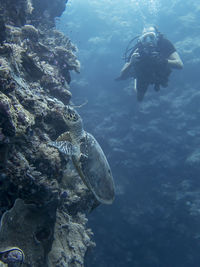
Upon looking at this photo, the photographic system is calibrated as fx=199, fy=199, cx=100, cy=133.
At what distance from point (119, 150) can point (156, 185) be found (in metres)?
2.83

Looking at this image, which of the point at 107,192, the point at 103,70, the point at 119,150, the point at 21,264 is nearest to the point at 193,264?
the point at 119,150

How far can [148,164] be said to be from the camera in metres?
11.3

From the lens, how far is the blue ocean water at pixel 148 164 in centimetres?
1043

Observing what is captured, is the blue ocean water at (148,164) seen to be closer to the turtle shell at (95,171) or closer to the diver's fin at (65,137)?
the turtle shell at (95,171)

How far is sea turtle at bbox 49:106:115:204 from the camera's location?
2881 mm

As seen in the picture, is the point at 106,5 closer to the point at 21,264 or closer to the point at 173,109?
the point at 173,109

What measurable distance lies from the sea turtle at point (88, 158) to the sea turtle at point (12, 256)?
1142 mm

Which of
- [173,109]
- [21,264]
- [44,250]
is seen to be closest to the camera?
[21,264]

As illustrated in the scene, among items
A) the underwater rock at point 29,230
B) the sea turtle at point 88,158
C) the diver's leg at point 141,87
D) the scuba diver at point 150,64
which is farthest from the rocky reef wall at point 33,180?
the diver's leg at point 141,87

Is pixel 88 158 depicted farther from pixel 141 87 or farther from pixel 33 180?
pixel 141 87

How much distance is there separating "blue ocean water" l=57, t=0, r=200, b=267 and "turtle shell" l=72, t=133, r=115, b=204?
8.51 metres

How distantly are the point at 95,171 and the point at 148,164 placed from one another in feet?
29.1

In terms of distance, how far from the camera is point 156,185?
1101cm

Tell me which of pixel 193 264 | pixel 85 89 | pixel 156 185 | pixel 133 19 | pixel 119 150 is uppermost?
pixel 133 19
